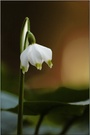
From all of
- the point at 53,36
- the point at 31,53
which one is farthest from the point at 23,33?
the point at 53,36

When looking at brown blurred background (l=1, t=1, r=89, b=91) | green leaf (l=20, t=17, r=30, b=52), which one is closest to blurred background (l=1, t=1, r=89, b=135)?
brown blurred background (l=1, t=1, r=89, b=91)

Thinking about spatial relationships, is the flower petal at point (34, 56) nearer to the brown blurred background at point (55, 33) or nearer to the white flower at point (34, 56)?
the white flower at point (34, 56)

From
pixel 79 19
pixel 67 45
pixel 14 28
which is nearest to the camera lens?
pixel 14 28

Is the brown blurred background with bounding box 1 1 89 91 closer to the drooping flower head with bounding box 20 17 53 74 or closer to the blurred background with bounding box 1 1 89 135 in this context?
the blurred background with bounding box 1 1 89 135

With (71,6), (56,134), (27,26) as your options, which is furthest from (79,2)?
(27,26)

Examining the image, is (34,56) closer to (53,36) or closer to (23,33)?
(23,33)

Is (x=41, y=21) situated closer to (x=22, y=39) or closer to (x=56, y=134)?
(x=56, y=134)
